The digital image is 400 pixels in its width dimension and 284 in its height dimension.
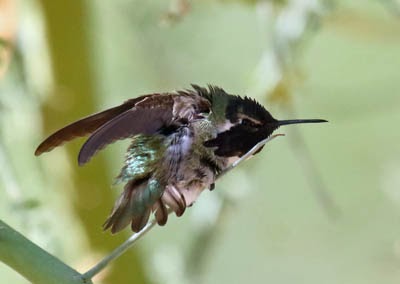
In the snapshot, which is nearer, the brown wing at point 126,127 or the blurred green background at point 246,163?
the brown wing at point 126,127

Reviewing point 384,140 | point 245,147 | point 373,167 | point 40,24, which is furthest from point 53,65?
point 384,140

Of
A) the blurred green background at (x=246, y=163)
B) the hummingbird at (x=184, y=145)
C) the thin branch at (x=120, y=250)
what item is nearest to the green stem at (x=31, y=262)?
the thin branch at (x=120, y=250)

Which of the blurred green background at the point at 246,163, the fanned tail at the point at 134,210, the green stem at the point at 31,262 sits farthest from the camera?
the blurred green background at the point at 246,163

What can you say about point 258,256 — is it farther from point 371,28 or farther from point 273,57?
point 273,57

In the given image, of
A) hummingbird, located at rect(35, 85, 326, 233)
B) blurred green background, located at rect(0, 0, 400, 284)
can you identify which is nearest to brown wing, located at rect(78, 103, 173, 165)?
hummingbird, located at rect(35, 85, 326, 233)

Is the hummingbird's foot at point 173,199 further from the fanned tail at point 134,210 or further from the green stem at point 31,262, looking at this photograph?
the green stem at point 31,262

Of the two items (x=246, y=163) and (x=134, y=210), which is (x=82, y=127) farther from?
(x=246, y=163)
